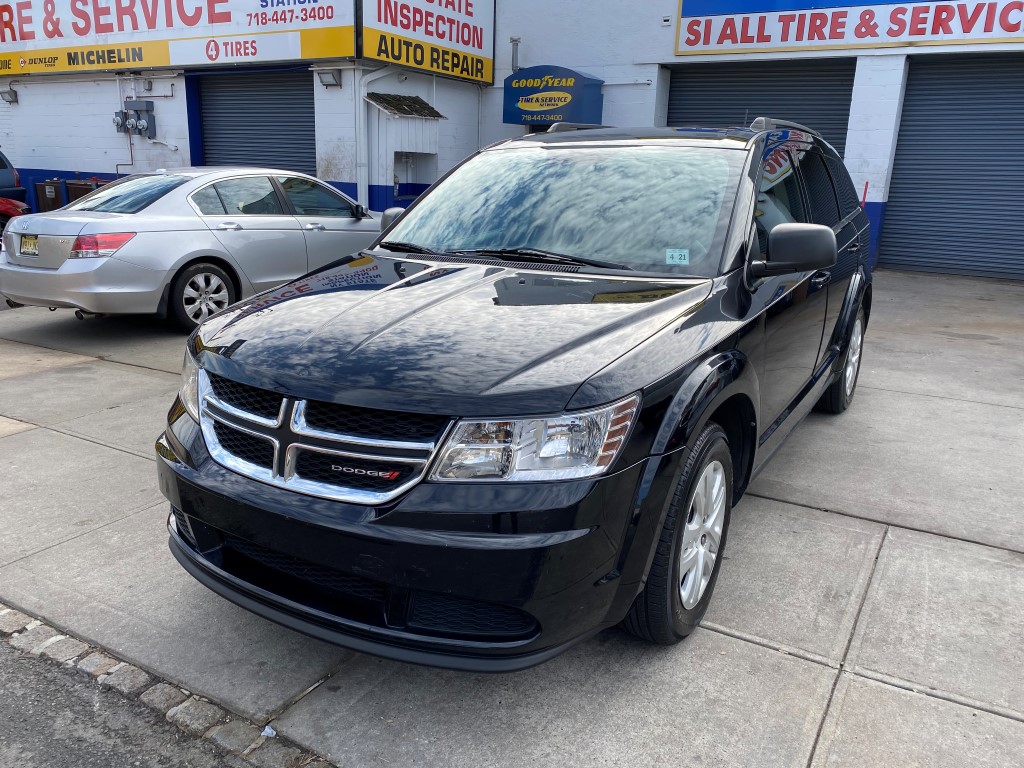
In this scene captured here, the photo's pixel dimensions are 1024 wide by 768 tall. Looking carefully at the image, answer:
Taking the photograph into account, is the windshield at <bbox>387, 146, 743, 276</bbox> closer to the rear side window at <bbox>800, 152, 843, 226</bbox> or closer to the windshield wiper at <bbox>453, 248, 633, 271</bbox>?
the windshield wiper at <bbox>453, 248, 633, 271</bbox>

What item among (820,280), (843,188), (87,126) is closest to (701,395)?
(820,280)

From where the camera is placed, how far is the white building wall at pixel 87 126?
1628cm

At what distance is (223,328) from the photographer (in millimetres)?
2803

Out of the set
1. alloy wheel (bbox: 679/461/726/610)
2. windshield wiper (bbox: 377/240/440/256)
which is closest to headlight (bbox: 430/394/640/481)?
alloy wheel (bbox: 679/461/726/610)

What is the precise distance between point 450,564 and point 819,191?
335 centimetres

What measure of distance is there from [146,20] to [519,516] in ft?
54.2

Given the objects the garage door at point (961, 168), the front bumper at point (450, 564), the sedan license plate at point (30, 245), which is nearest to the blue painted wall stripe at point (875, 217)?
the garage door at point (961, 168)

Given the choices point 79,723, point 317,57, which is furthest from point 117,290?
point 317,57

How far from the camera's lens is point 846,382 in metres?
5.39

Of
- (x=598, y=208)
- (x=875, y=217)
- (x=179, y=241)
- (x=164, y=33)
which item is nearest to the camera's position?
(x=598, y=208)

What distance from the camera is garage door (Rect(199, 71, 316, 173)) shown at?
588 inches

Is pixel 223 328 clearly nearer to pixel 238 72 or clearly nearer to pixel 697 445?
pixel 697 445

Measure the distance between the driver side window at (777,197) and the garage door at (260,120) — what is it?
485 inches

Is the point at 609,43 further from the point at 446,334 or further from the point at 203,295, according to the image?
the point at 446,334
